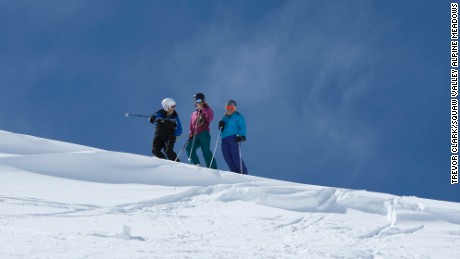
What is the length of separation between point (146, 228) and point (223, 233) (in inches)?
26.8

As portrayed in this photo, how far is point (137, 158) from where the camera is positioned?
9875 mm

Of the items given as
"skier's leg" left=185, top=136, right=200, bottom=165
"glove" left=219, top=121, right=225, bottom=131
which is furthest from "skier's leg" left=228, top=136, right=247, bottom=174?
"skier's leg" left=185, top=136, right=200, bottom=165

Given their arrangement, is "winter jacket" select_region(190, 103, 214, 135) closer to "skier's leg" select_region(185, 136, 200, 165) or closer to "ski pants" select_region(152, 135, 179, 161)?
"skier's leg" select_region(185, 136, 200, 165)

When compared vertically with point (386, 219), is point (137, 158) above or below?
above

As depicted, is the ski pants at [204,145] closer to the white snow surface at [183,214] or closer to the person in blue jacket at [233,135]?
the person in blue jacket at [233,135]

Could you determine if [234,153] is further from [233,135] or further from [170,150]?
[170,150]

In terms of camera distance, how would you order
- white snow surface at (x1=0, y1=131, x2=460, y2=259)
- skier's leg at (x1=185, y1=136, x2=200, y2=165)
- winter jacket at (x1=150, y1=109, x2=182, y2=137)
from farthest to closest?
skier's leg at (x1=185, y1=136, x2=200, y2=165)
winter jacket at (x1=150, y1=109, x2=182, y2=137)
white snow surface at (x1=0, y1=131, x2=460, y2=259)

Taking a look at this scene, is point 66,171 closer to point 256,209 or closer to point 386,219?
point 256,209

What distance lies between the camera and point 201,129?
40.4ft

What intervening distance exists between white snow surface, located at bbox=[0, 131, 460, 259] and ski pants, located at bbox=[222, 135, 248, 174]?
2550 millimetres

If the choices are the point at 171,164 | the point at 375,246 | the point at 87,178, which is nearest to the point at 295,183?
the point at 171,164

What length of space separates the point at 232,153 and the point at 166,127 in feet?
4.09

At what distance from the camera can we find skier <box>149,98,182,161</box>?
12.1m

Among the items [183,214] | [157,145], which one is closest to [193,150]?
[157,145]
